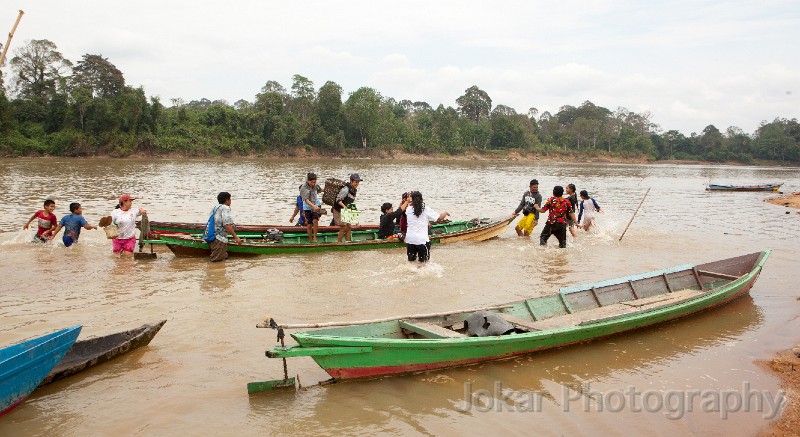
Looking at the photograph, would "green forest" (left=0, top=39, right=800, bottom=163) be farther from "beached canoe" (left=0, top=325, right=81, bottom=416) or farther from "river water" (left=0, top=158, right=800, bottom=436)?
"beached canoe" (left=0, top=325, right=81, bottom=416)

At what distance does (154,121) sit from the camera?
55.3 metres

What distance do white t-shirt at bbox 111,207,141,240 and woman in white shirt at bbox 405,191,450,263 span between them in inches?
215

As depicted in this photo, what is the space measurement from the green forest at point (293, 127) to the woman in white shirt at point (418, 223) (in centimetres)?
5013

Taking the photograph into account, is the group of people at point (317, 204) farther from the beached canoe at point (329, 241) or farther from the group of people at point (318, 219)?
the beached canoe at point (329, 241)

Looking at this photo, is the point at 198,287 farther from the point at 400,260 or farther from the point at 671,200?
the point at 671,200

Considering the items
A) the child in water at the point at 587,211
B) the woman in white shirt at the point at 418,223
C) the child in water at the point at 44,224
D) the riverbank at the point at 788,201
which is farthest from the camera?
the riverbank at the point at 788,201

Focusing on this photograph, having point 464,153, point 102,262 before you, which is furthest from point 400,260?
Answer: point 464,153

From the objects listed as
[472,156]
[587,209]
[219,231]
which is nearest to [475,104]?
[472,156]

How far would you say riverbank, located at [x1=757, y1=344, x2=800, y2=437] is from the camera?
185 inches

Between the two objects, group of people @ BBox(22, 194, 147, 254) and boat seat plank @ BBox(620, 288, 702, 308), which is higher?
group of people @ BBox(22, 194, 147, 254)

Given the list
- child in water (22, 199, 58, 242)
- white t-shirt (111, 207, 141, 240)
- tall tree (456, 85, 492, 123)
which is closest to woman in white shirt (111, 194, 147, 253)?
white t-shirt (111, 207, 141, 240)

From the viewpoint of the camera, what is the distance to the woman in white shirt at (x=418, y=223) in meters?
8.84

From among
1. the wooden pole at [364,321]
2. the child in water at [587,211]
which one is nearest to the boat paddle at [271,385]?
the wooden pole at [364,321]

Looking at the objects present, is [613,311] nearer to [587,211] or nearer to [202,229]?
[587,211]
